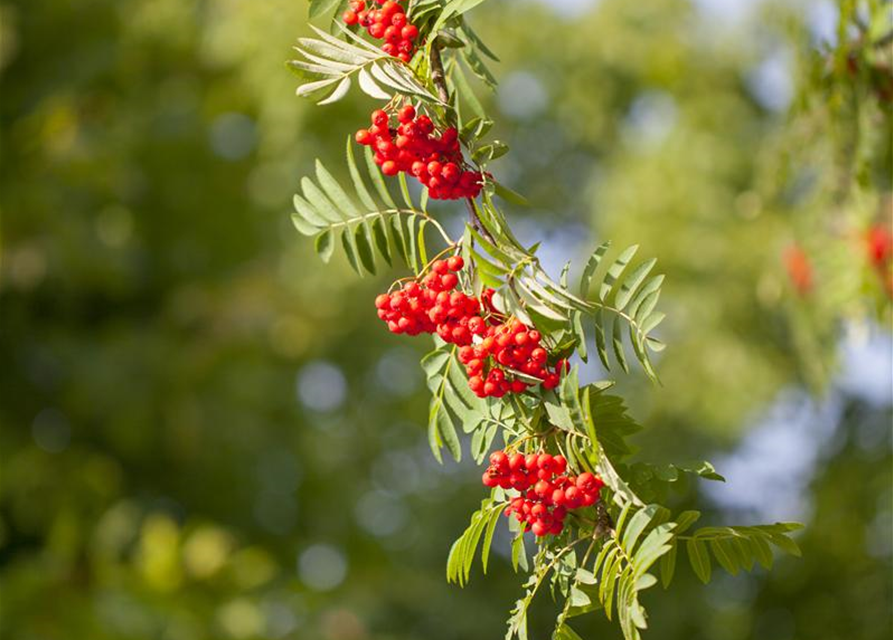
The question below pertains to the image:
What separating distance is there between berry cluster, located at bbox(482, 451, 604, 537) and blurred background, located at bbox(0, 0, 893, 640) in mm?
5176

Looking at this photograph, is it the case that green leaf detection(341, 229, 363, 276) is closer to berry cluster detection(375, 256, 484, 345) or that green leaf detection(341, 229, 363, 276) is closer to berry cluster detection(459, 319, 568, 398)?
berry cluster detection(375, 256, 484, 345)

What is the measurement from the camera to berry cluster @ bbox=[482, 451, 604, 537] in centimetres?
77

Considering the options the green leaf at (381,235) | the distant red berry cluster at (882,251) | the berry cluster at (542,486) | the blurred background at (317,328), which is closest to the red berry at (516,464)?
the berry cluster at (542,486)

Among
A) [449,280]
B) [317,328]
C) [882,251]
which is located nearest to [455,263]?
[449,280]

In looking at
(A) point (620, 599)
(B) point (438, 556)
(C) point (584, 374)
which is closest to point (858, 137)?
(A) point (620, 599)

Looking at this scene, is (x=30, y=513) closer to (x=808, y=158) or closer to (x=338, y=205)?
(x=808, y=158)

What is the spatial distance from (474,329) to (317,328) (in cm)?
687

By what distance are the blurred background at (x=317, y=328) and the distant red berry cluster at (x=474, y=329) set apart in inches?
202

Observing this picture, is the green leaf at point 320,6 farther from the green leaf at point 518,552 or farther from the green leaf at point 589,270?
the green leaf at point 518,552

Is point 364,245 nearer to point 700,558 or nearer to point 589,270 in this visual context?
point 589,270

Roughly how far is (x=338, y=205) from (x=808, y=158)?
125 cm

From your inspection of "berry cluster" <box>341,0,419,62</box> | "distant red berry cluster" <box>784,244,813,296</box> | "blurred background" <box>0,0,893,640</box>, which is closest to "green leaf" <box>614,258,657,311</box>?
"berry cluster" <box>341,0,419,62</box>

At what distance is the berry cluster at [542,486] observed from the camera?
0.77 meters

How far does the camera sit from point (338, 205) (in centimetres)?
97
